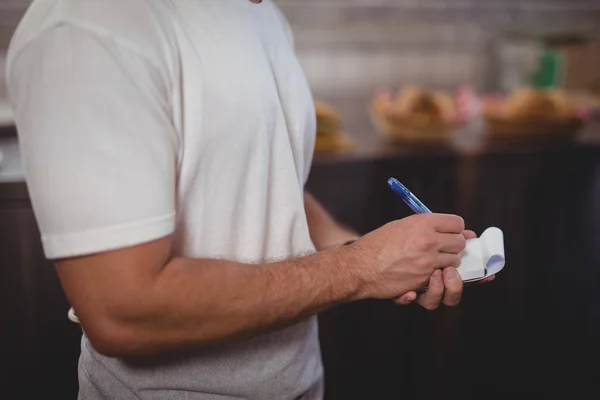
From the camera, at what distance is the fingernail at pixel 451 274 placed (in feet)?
3.52

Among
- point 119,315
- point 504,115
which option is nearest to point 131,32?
point 119,315

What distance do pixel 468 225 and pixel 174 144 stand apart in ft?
6.05

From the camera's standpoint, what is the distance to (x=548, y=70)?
342cm

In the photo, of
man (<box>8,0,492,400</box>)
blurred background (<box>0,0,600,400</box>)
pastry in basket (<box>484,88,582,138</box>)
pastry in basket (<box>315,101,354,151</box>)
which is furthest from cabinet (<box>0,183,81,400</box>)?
pastry in basket (<box>484,88,582,138</box>)

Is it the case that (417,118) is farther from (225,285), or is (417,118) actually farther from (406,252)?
(225,285)

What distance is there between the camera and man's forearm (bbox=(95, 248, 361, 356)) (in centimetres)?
89

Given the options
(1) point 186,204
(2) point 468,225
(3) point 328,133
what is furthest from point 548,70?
(1) point 186,204

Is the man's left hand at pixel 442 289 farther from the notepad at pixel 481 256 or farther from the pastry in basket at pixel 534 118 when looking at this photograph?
the pastry in basket at pixel 534 118

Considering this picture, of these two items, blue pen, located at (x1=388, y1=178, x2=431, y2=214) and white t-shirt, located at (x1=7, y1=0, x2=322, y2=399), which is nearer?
white t-shirt, located at (x1=7, y1=0, x2=322, y2=399)

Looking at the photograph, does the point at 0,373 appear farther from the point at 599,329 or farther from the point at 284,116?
the point at 599,329

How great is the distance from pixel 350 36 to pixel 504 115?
32.9 inches

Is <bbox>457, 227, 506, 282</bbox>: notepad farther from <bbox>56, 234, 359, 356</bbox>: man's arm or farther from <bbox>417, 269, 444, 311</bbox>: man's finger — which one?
<bbox>56, 234, 359, 356</bbox>: man's arm

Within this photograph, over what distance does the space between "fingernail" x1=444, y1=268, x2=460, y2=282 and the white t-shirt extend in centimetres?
21

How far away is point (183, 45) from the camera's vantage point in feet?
3.09
